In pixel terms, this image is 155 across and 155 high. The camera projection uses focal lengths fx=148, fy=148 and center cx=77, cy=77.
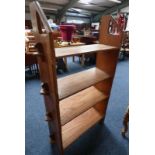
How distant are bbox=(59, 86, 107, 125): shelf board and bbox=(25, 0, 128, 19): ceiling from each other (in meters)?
5.00

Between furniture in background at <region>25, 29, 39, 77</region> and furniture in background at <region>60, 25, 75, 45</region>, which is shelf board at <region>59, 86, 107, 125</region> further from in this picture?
furniture in background at <region>25, 29, 39, 77</region>

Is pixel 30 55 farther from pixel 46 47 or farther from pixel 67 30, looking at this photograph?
pixel 46 47

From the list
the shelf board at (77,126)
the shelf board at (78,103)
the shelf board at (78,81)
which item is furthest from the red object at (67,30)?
the shelf board at (77,126)

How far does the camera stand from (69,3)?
636 centimetres

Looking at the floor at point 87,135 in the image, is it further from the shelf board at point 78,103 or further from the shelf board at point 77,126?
the shelf board at point 78,103

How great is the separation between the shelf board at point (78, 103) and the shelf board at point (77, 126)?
291mm

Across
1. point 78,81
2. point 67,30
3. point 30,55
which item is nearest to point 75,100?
point 78,81

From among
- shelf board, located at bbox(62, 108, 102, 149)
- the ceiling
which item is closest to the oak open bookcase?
shelf board, located at bbox(62, 108, 102, 149)

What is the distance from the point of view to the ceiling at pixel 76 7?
6255 mm

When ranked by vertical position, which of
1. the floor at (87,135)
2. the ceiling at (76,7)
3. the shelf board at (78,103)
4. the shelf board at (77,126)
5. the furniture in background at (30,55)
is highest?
the ceiling at (76,7)

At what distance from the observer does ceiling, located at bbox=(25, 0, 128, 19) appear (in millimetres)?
6255

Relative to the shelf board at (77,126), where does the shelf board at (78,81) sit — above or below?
above

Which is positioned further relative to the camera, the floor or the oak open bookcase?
the floor
